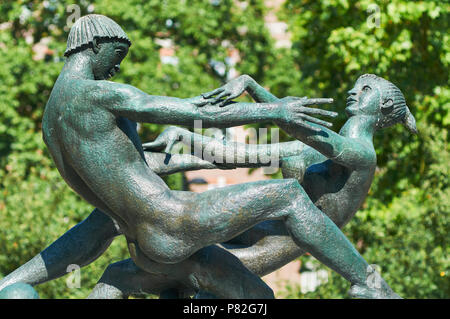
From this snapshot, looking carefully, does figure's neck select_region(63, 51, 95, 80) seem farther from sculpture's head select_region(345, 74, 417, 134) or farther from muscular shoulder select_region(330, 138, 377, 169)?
sculpture's head select_region(345, 74, 417, 134)

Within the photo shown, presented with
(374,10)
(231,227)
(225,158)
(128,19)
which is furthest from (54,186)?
(231,227)

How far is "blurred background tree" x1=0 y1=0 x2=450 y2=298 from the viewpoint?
11.0 meters

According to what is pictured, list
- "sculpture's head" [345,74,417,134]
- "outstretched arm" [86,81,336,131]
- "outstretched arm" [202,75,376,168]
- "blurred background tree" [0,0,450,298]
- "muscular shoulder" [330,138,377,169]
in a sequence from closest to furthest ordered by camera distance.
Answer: "outstretched arm" [86,81,336,131] < "outstretched arm" [202,75,376,168] < "muscular shoulder" [330,138,377,169] < "sculpture's head" [345,74,417,134] < "blurred background tree" [0,0,450,298]

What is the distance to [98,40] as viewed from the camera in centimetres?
439

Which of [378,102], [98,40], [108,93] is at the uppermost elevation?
[98,40]

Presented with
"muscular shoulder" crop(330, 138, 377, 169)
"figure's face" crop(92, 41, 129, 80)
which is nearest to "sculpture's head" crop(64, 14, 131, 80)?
"figure's face" crop(92, 41, 129, 80)

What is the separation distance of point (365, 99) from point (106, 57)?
5.57 ft

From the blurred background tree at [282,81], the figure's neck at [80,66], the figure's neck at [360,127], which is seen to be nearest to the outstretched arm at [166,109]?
the figure's neck at [80,66]

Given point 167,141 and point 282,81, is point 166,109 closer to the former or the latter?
point 167,141

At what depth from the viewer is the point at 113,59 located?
4457 mm

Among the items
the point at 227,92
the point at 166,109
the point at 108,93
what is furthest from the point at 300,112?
the point at 108,93

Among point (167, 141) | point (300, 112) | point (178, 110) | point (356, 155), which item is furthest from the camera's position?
point (167, 141)
